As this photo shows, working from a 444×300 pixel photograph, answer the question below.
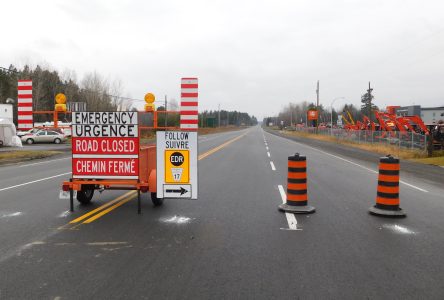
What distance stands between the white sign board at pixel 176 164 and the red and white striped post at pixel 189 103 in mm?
2052

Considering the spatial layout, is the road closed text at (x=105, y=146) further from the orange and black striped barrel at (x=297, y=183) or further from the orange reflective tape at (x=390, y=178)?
the orange reflective tape at (x=390, y=178)

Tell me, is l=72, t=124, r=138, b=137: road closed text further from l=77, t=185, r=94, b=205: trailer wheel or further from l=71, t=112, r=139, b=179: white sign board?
l=77, t=185, r=94, b=205: trailer wheel

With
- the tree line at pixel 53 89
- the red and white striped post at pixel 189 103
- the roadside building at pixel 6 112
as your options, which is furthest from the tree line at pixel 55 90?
the red and white striped post at pixel 189 103

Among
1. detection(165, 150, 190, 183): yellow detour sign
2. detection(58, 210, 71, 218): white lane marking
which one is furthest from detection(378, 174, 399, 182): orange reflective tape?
detection(58, 210, 71, 218): white lane marking

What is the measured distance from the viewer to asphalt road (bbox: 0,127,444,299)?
159 inches

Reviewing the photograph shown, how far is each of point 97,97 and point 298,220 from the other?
6317cm

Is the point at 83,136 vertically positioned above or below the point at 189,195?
above

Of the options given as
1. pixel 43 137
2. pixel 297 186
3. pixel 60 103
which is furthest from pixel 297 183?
pixel 43 137

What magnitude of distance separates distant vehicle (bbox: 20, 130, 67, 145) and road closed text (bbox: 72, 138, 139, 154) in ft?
107

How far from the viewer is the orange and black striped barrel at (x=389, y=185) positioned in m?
7.54

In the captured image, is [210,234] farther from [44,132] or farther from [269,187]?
[44,132]

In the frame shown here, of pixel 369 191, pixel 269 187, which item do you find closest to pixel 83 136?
pixel 269 187

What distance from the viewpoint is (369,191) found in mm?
10344

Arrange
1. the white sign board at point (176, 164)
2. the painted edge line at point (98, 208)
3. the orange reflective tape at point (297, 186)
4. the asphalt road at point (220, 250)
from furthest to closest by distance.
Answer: the orange reflective tape at point (297, 186), the white sign board at point (176, 164), the painted edge line at point (98, 208), the asphalt road at point (220, 250)
